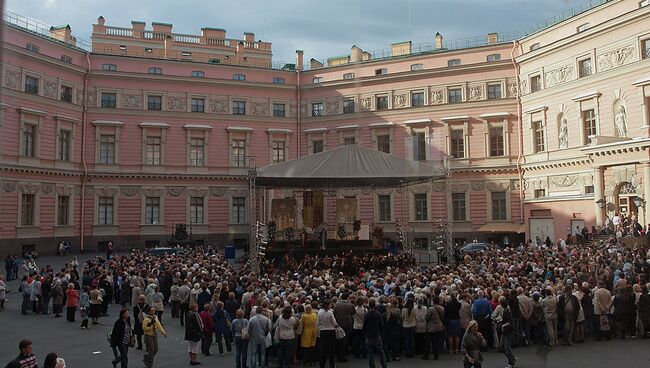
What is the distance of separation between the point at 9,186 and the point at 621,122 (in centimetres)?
3664

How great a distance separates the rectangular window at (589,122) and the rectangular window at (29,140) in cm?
3538

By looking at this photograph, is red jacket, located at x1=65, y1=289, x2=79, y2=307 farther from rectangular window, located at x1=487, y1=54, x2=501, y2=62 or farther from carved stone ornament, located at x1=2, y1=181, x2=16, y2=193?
rectangular window, located at x1=487, y1=54, x2=501, y2=62

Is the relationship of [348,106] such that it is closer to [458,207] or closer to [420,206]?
[420,206]

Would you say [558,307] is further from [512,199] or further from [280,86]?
[280,86]

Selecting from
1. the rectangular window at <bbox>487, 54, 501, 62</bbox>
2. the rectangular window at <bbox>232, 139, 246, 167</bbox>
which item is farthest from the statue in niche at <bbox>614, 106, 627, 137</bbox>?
the rectangular window at <bbox>232, 139, 246, 167</bbox>

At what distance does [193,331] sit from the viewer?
37.6 feet

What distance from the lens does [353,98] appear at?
4284 centimetres

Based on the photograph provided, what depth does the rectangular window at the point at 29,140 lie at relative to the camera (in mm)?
34125

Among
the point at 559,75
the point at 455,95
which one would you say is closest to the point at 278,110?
the point at 455,95

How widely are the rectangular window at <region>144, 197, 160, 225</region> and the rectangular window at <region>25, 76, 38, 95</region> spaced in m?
10.5

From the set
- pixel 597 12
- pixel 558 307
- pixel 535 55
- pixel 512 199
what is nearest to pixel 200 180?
pixel 512 199

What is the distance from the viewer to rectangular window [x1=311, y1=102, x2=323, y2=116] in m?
43.9

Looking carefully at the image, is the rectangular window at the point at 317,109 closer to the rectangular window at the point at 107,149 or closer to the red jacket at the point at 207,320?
the rectangular window at the point at 107,149

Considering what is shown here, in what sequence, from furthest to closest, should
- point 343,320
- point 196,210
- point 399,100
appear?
1. point 399,100
2. point 196,210
3. point 343,320
